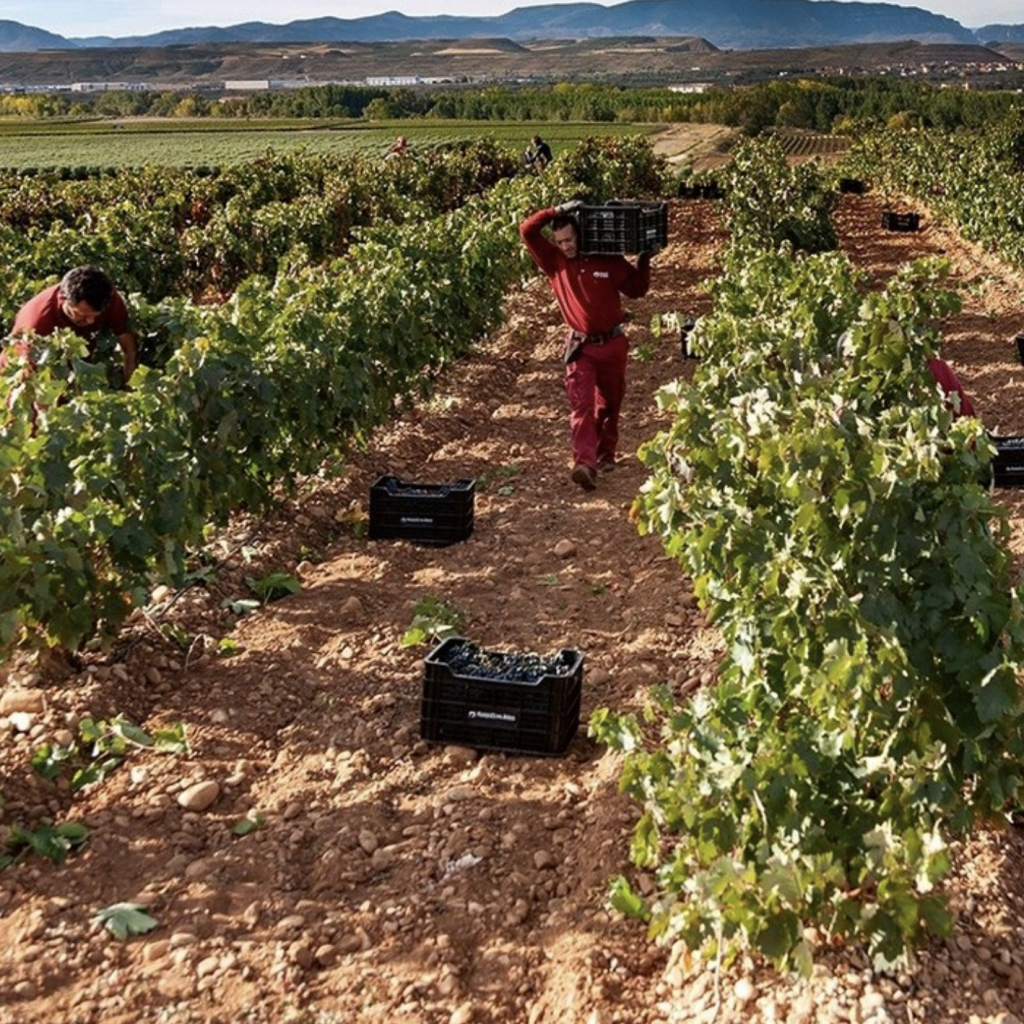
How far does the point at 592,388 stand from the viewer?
792 centimetres

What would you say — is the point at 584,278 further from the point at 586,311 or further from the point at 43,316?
the point at 43,316

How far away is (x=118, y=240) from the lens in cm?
1491

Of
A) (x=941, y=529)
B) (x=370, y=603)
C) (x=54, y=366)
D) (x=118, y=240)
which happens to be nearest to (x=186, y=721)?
(x=370, y=603)

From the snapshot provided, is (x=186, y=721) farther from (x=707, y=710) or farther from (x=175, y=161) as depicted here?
(x=175, y=161)

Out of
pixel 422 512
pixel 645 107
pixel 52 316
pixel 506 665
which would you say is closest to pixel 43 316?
pixel 52 316

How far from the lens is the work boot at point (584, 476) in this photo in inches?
315

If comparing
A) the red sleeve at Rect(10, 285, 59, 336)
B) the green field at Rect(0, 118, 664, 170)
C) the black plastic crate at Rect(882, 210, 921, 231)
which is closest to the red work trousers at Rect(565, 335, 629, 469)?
the red sleeve at Rect(10, 285, 59, 336)

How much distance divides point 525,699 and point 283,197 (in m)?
24.6

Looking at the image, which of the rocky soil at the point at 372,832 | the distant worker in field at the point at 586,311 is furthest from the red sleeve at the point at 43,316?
the distant worker in field at the point at 586,311

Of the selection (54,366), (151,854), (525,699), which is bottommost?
(151,854)

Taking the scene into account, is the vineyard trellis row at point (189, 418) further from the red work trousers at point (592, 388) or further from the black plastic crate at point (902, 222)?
the black plastic crate at point (902, 222)

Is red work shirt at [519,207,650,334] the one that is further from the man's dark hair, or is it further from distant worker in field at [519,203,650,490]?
the man's dark hair

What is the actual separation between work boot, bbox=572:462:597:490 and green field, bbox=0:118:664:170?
46.2 metres

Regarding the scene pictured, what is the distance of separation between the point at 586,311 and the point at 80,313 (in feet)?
9.76
